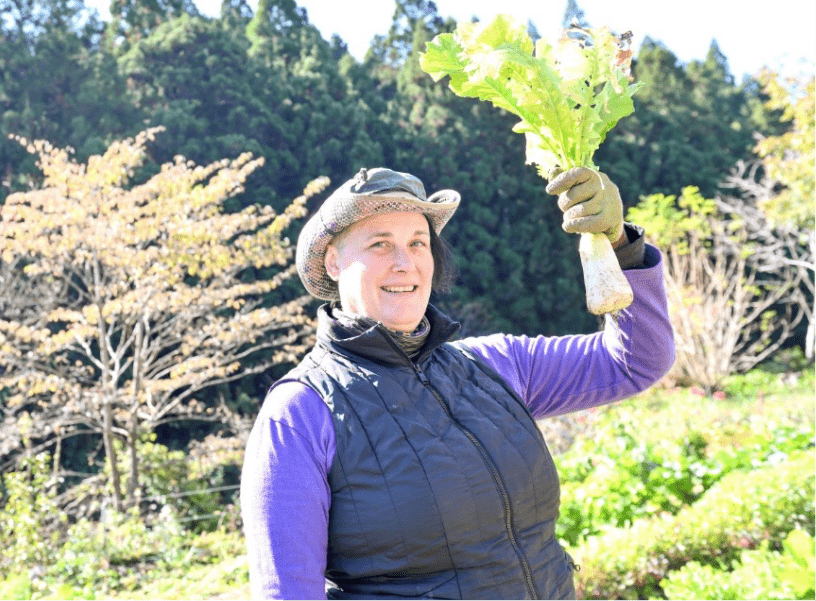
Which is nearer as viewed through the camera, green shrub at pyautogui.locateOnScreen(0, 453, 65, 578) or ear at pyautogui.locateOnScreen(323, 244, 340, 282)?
ear at pyautogui.locateOnScreen(323, 244, 340, 282)

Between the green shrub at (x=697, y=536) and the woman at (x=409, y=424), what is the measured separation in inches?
98.2

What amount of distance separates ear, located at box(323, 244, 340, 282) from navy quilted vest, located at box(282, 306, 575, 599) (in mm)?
177

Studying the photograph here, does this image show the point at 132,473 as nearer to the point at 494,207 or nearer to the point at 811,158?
the point at 811,158

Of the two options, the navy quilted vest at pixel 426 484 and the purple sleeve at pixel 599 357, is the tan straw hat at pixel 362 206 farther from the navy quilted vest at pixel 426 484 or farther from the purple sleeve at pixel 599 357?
the purple sleeve at pixel 599 357

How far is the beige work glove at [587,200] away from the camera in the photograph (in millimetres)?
1816

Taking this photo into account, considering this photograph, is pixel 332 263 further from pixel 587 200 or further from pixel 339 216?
pixel 587 200

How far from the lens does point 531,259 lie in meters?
17.6

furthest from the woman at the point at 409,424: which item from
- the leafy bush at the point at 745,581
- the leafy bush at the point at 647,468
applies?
the leafy bush at the point at 647,468

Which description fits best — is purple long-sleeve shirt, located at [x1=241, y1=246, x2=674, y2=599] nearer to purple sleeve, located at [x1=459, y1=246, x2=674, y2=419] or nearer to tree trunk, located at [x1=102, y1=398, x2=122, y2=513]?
purple sleeve, located at [x1=459, y1=246, x2=674, y2=419]

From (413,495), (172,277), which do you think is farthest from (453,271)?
(172,277)

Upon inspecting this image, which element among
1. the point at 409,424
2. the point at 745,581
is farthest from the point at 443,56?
the point at 745,581

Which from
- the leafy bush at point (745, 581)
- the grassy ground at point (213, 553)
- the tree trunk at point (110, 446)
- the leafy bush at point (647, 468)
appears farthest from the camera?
the tree trunk at point (110, 446)

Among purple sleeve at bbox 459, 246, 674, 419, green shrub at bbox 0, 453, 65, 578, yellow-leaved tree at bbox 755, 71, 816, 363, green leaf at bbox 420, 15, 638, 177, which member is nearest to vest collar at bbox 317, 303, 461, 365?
purple sleeve at bbox 459, 246, 674, 419

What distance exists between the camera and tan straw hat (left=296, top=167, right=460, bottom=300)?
1.71m
